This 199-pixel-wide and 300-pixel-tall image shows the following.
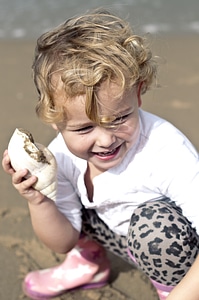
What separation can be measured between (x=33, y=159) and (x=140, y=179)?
14.2 inches

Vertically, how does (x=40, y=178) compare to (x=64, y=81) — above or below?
below

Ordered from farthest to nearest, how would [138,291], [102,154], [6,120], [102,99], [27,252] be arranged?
[6,120], [27,252], [138,291], [102,154], [102,99]

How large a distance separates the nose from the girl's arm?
280 mm

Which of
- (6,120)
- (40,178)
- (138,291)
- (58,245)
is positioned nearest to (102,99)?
(40,178)

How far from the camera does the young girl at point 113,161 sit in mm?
1883

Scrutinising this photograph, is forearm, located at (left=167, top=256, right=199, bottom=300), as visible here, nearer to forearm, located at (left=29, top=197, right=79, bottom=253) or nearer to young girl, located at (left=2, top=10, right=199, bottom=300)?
young girl, located at (left=2, top=10, right=199, bottom=300)

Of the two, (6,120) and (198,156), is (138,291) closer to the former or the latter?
(198,156)

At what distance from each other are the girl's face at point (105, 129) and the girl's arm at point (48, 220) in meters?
0.21

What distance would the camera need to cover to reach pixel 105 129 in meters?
1.93

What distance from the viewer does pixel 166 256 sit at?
206 centimetres

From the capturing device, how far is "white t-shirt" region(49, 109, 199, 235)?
6.77 ft

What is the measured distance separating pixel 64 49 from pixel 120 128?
0.28 metres

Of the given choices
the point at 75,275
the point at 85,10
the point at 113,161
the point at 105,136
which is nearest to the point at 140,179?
the point at 113,161

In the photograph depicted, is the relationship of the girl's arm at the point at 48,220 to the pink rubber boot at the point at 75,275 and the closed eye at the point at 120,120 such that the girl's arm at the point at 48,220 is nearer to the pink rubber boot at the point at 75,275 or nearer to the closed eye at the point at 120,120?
the pink rubber boot at the point at 75,275
